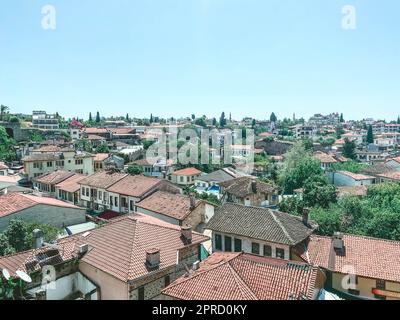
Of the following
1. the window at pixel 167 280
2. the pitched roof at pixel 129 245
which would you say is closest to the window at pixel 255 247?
the pitched roof at pixel 129 245

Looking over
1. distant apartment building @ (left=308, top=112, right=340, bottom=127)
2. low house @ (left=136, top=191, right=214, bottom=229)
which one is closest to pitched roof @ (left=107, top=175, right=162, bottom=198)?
low house @ (left=136, top=191, right=214, bottom=229)

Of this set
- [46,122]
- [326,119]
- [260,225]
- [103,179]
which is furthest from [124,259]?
[326,119]

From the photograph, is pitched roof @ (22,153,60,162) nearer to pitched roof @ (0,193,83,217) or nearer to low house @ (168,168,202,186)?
low house @ (168,168,202,186)

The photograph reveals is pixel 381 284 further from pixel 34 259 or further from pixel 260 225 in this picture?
pixel 34 259

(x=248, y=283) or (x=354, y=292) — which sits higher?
(x=248, y=283)

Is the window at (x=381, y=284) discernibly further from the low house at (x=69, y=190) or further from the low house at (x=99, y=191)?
the low house at (x=69, y=190)

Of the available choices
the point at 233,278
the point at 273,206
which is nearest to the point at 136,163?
the point at 273,206
